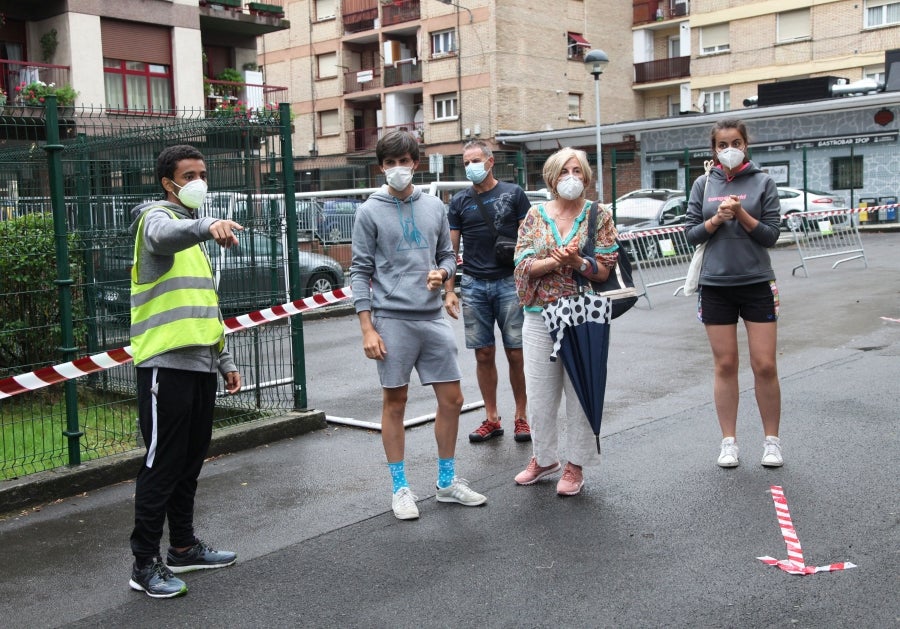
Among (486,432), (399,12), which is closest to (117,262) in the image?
(486,432)

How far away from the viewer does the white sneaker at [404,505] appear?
17.0ft

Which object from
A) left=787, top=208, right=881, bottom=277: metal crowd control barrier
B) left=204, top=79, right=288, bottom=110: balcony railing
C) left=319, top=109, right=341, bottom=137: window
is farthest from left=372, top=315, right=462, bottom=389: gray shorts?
left=319, top=109, right=341, bottom=137: window

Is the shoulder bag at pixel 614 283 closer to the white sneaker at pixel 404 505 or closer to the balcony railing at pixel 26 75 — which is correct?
the white sneaker at pixel 404 505

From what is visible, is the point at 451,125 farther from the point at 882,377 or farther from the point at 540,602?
the point at 540,602

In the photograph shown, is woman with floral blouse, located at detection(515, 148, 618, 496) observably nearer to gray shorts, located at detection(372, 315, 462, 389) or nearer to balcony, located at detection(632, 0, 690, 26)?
gray shorts, located at detection(372, 315, 462, 389)

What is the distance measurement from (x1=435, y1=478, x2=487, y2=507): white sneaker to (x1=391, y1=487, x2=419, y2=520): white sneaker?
0.21m

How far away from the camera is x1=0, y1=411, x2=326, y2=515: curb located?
577 cm

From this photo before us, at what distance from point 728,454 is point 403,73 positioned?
141ft

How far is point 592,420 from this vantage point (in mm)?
5426

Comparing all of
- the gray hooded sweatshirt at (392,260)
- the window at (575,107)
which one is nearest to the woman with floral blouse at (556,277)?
the gray hooded sweatshirt at (392,260)

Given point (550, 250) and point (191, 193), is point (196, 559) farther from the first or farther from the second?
point (550, 250)

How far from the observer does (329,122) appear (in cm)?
5012

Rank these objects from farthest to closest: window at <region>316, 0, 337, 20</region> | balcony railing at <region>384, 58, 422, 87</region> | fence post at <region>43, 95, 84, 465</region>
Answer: window at <region>316, 0, 337, 20</region> < balcony railing at <region>384, 58, 422, 87</region> < fence post at <region>43, 95, 84, 465</region>

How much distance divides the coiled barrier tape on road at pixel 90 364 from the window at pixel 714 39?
137ft
